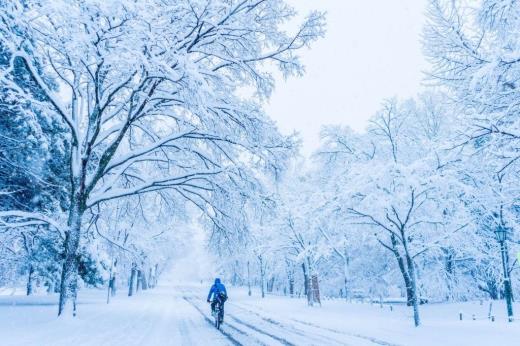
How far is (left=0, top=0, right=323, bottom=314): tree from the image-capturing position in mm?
8516

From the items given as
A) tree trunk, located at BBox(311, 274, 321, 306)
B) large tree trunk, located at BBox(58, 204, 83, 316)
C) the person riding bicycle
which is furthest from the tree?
tree trunk, located at BBox(311, 274, 321, 306)

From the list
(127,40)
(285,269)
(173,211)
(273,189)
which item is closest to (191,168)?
(173,211)

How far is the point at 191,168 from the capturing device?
597 inches

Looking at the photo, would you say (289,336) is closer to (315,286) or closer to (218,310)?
(218,310)

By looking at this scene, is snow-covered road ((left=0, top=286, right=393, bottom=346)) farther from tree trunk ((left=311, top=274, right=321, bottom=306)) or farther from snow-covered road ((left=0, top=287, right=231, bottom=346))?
tree trunk ((left=311, top=274, right=321, bottom=306))

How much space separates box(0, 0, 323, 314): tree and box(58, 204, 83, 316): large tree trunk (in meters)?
0.03

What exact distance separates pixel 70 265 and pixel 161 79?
650cm

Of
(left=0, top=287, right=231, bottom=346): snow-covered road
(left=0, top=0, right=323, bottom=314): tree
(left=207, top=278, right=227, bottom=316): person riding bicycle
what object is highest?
(left=0, top=0, right=323, bottom=314): tree

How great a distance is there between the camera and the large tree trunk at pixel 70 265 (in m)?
12.0

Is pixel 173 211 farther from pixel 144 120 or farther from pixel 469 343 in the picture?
pixel 469 343

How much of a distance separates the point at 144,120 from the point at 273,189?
587 centimetres

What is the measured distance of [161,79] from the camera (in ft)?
35.3

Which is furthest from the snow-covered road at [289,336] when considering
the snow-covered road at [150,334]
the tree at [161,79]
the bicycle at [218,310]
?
the tree at [161,79]

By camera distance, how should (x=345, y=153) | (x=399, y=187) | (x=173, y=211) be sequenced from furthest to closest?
(x=345, y=153), (x=173, y=211), (x=399, y=187)
